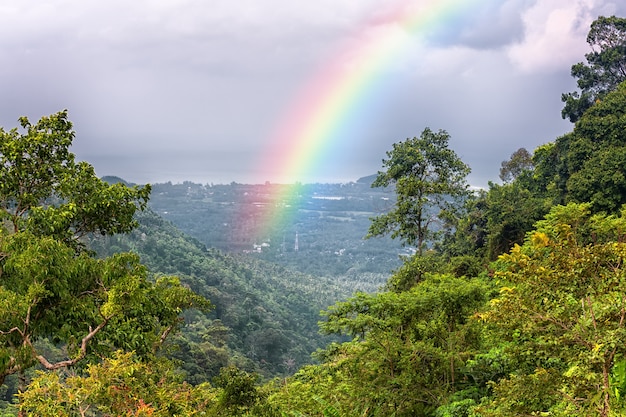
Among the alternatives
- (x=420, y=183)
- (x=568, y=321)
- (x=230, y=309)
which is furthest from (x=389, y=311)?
(x=230, y=309)

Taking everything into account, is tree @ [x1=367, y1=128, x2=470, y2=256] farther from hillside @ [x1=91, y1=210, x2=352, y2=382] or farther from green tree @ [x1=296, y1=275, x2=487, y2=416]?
hillside @ [x1=91, y1=210, x2=352, y2=382]

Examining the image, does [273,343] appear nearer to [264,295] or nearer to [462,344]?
[264,295]

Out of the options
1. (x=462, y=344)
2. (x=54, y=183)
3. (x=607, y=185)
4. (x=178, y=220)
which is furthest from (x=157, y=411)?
(x=178, y=220)

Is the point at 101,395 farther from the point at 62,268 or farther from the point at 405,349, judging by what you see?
the point at 405,349

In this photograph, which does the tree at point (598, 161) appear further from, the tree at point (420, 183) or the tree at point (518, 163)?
the tree at point (518, 163)

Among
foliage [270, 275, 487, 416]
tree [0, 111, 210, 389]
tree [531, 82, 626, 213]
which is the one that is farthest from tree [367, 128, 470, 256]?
tree [0, 111, 210, 389]

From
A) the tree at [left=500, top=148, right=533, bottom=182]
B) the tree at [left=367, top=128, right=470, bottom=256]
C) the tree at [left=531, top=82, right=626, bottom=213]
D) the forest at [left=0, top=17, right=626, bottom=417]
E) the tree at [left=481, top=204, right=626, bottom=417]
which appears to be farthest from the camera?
the tree at [left=500, top=148, right=533, bottom=182]
